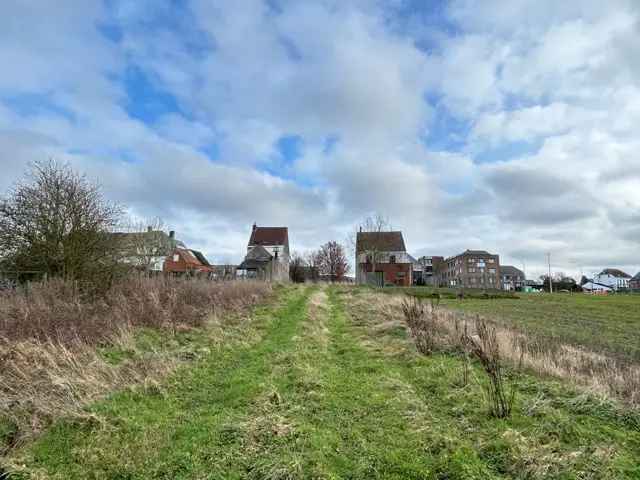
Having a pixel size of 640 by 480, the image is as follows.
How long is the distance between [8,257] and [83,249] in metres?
2.33

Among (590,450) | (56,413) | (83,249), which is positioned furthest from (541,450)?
(83,249)

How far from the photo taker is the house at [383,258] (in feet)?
174

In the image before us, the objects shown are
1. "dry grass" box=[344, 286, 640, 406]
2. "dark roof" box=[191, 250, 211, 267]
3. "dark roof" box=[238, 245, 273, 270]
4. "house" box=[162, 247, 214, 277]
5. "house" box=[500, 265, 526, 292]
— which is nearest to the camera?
"dry grass" box=[344, 286, 640, 406]

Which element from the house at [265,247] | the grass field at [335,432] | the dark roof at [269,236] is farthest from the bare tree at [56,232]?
the dark roof at [269,236]

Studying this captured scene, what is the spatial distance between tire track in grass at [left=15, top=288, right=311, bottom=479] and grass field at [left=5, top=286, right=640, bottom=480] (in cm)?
1

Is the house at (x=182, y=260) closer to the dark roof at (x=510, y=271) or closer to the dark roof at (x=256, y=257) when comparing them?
the dark roof at (x=256, y=257)

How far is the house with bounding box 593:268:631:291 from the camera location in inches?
4968

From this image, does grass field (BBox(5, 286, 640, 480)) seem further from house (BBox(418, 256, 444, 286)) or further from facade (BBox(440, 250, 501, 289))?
house (BBox(418, 256, 444, 286))

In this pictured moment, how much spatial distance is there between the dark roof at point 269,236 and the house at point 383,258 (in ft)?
56.6

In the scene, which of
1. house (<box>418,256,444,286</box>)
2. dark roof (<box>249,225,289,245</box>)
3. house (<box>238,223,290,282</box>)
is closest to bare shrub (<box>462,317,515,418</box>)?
house (<box>238,223,290,282</box>)

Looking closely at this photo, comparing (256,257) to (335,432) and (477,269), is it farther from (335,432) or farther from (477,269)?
(477,269)

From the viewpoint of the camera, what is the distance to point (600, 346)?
434 inches

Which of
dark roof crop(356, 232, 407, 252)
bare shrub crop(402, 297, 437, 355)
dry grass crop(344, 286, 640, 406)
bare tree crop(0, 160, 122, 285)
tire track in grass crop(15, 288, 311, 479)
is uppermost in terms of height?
dark roof crop(356, 232, 407, 252)

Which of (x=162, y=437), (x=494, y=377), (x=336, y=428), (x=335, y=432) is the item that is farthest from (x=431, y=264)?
(x=162, y=437)
